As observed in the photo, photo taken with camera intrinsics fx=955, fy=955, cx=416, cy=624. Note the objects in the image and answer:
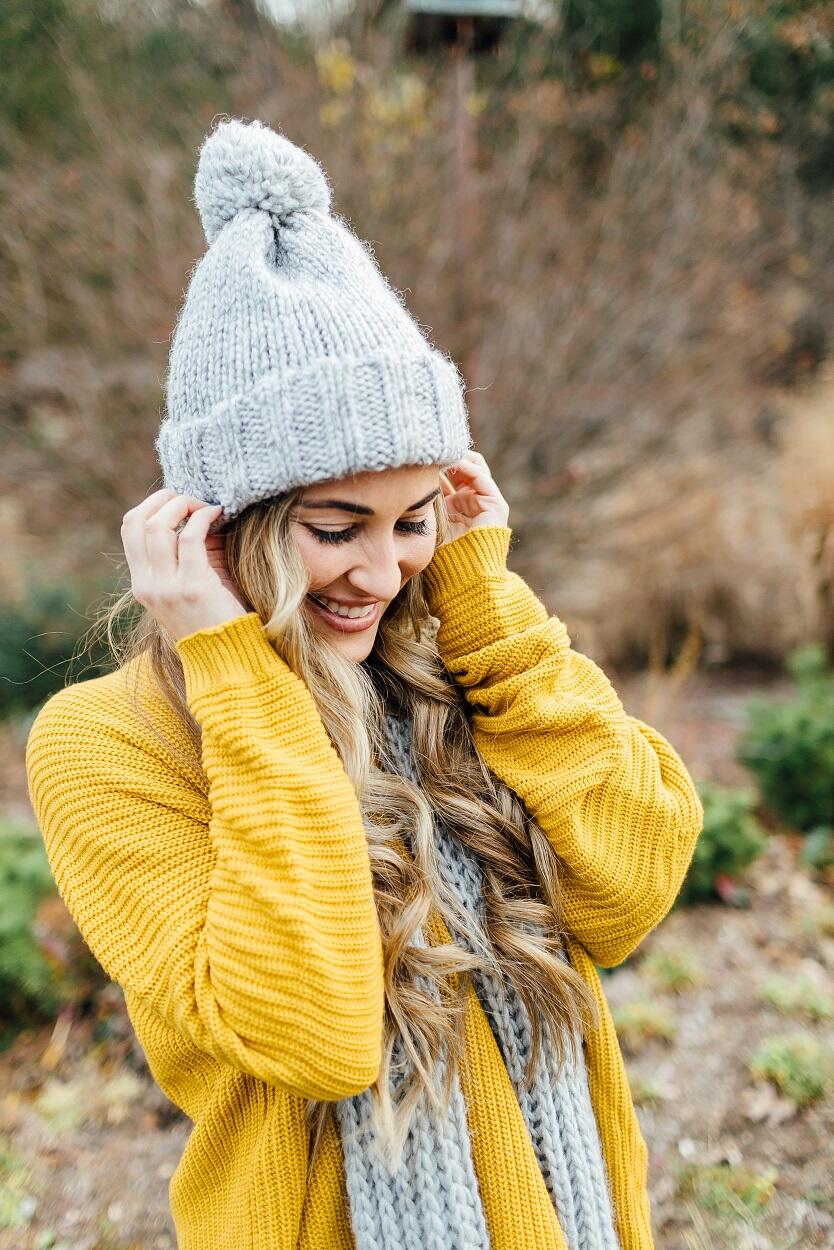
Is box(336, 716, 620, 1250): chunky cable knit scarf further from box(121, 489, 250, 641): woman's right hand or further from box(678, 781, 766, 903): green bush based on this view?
box(678, 781, 766, 903): green bush

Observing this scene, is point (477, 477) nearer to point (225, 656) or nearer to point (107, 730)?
point (225, 656)

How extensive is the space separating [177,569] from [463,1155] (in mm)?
1112

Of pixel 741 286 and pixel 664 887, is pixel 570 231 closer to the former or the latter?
pixel 741 286

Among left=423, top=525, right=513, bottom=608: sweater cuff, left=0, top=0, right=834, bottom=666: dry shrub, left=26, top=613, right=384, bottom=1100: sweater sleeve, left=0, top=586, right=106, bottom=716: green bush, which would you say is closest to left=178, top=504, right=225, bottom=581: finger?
left=26, top=613, right=384, bottom=1100: sweater sleeve

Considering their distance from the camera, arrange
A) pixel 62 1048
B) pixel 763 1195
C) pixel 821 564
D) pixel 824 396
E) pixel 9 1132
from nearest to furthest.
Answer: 1. pixel 763 1195
2. pixel 9 1132
3. pixel 62 1048
4. pixel 821 564
5. pixel 824 396

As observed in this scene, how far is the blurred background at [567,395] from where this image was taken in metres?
3.43

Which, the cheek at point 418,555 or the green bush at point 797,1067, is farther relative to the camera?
the green bush at point 797,1067

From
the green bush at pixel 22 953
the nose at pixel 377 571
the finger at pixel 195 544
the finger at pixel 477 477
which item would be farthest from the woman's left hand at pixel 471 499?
the green bush at pixel 22 953

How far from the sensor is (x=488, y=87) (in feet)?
23.1

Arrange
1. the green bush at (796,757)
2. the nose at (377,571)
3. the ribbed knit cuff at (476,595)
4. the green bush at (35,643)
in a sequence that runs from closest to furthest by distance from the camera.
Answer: the nose at (377,571)
the ribbed knit cuff at (476,595)
the green bush at (796,757)
the green bush at (35,643)

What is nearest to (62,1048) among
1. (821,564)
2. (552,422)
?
(552,422)

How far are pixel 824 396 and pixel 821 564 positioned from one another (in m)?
2.29

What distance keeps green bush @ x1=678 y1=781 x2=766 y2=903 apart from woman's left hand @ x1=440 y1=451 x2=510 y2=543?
2.77m

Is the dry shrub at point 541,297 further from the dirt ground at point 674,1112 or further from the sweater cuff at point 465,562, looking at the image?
the sweater cuff at point 465,562
